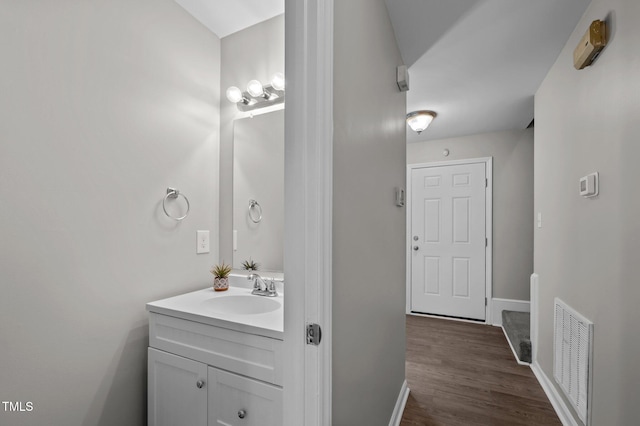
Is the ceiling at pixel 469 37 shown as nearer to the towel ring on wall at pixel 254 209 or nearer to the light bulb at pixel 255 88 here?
the light bulb at pixel 255 88

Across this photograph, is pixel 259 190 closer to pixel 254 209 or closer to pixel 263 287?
pixel 254 209

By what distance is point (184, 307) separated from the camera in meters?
1.39

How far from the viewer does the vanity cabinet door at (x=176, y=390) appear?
1.28 metres

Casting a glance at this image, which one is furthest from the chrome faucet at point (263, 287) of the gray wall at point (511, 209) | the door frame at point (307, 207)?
the gray wall at point (511, 209)

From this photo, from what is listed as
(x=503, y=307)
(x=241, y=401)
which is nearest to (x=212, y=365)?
(x=241, y=401)

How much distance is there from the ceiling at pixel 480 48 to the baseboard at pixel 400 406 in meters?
2.22

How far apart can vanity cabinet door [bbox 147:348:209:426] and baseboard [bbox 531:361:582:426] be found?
1980 mm

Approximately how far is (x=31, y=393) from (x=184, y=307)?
1.95ft

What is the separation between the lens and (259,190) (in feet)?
6.23

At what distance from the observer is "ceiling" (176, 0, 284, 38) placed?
1770mm

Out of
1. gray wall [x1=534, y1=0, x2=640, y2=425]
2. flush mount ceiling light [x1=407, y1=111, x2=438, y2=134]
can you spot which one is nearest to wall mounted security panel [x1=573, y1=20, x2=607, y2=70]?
gray wall [x1=534, y1=0, x2=640, y2=425]

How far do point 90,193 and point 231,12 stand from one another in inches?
51.3

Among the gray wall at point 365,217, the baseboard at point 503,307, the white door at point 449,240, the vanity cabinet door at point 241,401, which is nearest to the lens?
Answer: the gray wall at point 365,217

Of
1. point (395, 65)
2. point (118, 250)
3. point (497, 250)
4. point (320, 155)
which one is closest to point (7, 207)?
point (118, 250)
